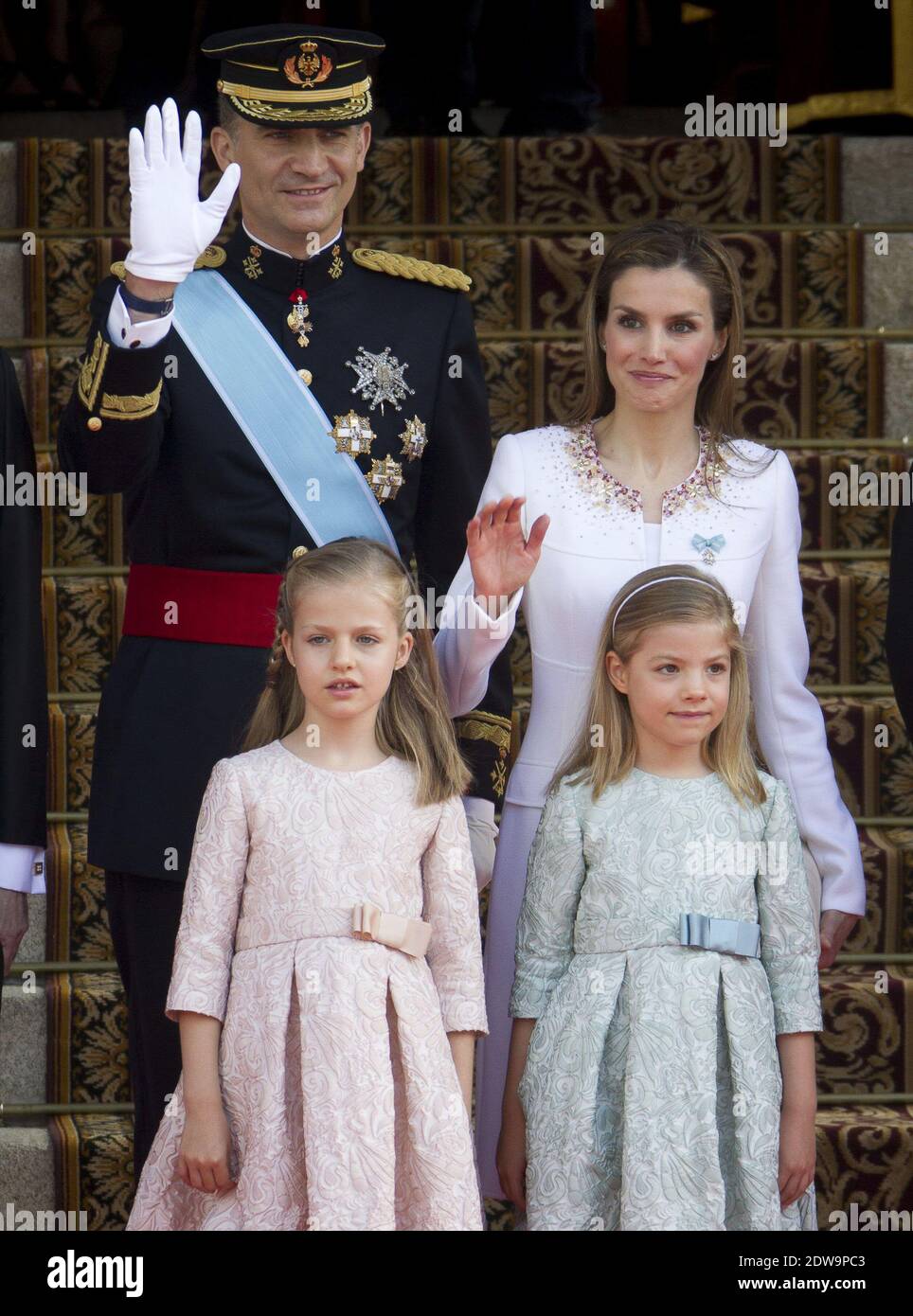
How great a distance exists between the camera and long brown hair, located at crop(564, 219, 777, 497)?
2723 millimetres

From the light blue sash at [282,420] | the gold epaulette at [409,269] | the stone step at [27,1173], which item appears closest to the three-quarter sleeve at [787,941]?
the light blue sash at [282,420]

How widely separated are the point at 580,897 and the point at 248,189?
92cm

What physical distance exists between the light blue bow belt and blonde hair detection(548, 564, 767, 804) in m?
0.14

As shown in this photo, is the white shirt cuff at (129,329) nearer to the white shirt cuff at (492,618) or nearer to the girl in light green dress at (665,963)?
the white shirt cuff at (492,618)

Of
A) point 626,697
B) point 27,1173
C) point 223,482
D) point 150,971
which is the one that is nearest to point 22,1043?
point 27,1173

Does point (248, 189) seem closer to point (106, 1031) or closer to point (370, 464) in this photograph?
point (370, 464)

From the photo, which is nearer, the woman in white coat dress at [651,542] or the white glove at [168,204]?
the white glove at [168,204]

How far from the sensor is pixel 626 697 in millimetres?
2645

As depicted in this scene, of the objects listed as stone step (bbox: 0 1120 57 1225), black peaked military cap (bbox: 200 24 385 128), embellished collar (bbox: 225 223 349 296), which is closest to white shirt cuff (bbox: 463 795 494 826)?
embellished collar (bbox: 225 223 349 296)

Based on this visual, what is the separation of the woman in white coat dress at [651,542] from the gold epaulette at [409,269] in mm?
188

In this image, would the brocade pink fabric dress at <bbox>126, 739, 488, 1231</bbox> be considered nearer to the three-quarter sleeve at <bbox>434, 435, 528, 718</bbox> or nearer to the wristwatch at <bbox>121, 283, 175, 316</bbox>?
the three-quarter sleeve at <bbox>434, 435, 528, 718</bbox>

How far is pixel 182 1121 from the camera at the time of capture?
8.02 feet

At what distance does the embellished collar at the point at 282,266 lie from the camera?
2.72 m

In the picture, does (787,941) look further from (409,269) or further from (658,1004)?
(409,269)
